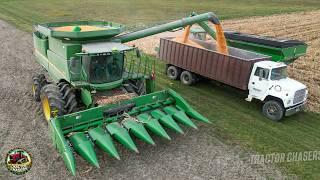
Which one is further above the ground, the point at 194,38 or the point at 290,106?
the point at 194,38

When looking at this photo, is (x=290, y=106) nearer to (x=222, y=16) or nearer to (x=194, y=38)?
(x=194, y=38)

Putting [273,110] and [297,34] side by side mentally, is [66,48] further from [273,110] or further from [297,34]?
[297,34]

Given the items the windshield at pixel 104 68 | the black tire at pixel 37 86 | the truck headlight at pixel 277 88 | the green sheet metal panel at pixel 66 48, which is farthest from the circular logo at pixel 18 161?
the truck headlight at pixel 277 88

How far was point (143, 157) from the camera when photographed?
10297 millimetres

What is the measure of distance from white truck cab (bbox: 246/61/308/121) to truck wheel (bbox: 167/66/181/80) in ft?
15.2

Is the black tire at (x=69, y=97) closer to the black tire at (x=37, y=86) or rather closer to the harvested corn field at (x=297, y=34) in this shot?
the black tire at (x=37, y=86)

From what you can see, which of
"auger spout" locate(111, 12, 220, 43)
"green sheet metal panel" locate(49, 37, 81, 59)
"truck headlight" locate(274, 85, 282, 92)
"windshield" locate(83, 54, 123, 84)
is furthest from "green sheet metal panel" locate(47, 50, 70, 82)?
"truck headlight" locate(274, 85, 282, 92)

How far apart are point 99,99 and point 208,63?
6409 millimetres

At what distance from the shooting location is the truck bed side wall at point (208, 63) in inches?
561

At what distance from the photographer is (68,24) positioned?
14188 millimetres

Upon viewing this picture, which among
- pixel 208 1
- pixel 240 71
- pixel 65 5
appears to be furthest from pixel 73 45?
pixel 208 1

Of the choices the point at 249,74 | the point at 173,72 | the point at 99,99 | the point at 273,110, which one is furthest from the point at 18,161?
the point at 173,72

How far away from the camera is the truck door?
1356 cm

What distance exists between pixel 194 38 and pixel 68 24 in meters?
7.40
